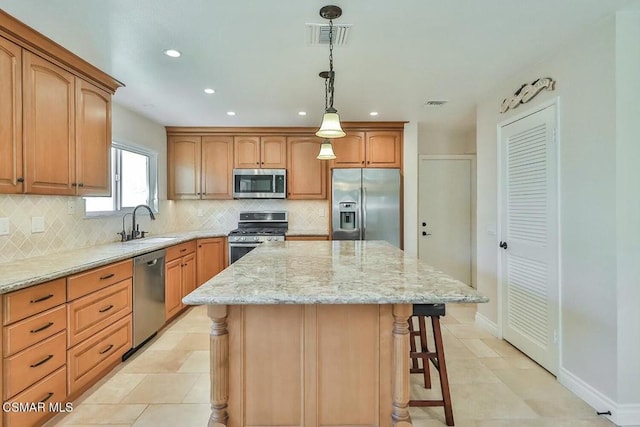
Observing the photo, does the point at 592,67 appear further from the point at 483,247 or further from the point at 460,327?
the point at 460,327

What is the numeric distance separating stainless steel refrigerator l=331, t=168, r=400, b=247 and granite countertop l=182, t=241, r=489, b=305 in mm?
1975

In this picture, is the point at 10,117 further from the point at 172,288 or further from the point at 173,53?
the point at 172,288

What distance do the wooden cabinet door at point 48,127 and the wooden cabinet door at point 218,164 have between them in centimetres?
237

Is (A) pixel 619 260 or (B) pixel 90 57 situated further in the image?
(B) pixel 90 57

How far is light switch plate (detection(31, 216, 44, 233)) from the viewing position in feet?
7.98

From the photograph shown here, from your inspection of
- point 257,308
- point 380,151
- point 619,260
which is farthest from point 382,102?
point 257,308

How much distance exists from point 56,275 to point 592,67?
358 centimetres

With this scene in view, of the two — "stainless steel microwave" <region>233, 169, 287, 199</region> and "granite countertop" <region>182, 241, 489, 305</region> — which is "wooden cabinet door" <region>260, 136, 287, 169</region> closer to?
"stainless steel microwave" <region>233, 169, 287, 199</region>

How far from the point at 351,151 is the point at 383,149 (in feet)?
1.47

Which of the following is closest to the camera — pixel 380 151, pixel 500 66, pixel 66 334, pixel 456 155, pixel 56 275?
pixel 56 275

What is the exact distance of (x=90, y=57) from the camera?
94.3 inches

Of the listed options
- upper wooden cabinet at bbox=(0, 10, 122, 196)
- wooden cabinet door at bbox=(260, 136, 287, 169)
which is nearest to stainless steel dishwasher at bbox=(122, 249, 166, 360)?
upper wooden cabinet at bbox=(0, 10, 122, 196)

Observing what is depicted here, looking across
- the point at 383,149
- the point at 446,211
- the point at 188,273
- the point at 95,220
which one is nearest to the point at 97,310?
the point at 95,220

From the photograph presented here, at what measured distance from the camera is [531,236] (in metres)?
2.67
